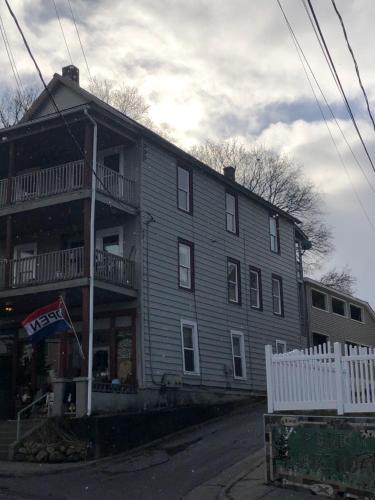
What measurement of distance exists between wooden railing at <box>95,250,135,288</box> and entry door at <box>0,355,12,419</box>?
546cm

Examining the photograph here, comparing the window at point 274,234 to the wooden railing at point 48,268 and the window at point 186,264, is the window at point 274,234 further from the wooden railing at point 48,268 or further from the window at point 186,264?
the wooden railing at point 48,268

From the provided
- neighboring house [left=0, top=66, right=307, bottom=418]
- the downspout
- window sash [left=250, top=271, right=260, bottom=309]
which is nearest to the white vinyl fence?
Answer: the downspout

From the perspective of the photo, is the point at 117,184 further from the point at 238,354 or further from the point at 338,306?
the point at 338,306

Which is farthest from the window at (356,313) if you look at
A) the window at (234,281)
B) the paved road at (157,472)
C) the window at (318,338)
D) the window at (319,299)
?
the paved road at (157,472)

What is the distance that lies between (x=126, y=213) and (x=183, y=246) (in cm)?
307

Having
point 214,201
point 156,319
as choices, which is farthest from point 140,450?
point 214,201

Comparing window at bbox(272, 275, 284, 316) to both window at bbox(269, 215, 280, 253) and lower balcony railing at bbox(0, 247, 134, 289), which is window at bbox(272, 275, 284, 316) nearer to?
window at bbox(269, 215, 280, 253)

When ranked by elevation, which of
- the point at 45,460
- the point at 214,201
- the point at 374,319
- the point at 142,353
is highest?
the point at 214,201

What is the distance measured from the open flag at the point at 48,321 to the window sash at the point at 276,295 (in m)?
11.5

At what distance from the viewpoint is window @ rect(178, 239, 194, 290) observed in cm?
2302

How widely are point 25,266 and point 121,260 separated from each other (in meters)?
3.54

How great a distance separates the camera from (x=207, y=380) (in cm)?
2291

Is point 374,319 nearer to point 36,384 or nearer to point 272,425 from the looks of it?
point 36,384

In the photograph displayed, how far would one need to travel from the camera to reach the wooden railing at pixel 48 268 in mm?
20234
